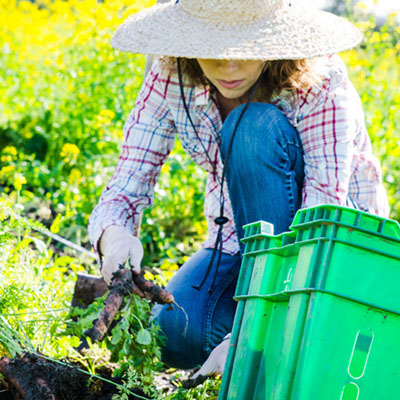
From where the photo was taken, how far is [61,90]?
173 inches

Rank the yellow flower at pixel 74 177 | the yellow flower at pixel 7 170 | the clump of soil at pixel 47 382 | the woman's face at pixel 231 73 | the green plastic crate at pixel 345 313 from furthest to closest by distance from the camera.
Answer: the yellow flower at pixel 74 177
the yellow flower at pixel 7 170
the woman's face at pixel 231 73
the clump of soil at pixel 47 382
the green plastic crate at pixel 345 313

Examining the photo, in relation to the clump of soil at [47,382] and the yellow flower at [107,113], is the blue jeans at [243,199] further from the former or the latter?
the yellow flower at [107,113]

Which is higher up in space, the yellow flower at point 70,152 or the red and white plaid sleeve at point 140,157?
the yellow flower at point 70,152

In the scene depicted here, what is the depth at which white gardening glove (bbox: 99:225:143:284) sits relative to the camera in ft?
5.99

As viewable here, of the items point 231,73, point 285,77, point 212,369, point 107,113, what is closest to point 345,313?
point 212,369

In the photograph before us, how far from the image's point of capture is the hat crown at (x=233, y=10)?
189cm

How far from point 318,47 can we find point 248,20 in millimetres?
202

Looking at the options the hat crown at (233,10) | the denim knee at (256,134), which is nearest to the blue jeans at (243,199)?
the denim knee at (256,134)

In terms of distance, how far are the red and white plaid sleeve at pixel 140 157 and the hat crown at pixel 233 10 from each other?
0.33 meters

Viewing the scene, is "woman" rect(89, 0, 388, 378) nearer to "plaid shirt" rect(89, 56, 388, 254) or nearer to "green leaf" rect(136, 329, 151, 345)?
"plaid shirt" rect(89, 56, 388, 254)

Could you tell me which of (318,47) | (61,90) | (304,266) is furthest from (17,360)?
(61,90)

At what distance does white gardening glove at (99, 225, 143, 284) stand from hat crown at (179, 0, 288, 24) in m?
0.63

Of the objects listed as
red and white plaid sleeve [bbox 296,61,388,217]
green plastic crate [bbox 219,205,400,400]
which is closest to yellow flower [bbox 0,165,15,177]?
red and white plaid sleeve [bbox 296,61,388,217]

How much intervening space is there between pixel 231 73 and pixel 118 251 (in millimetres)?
566
